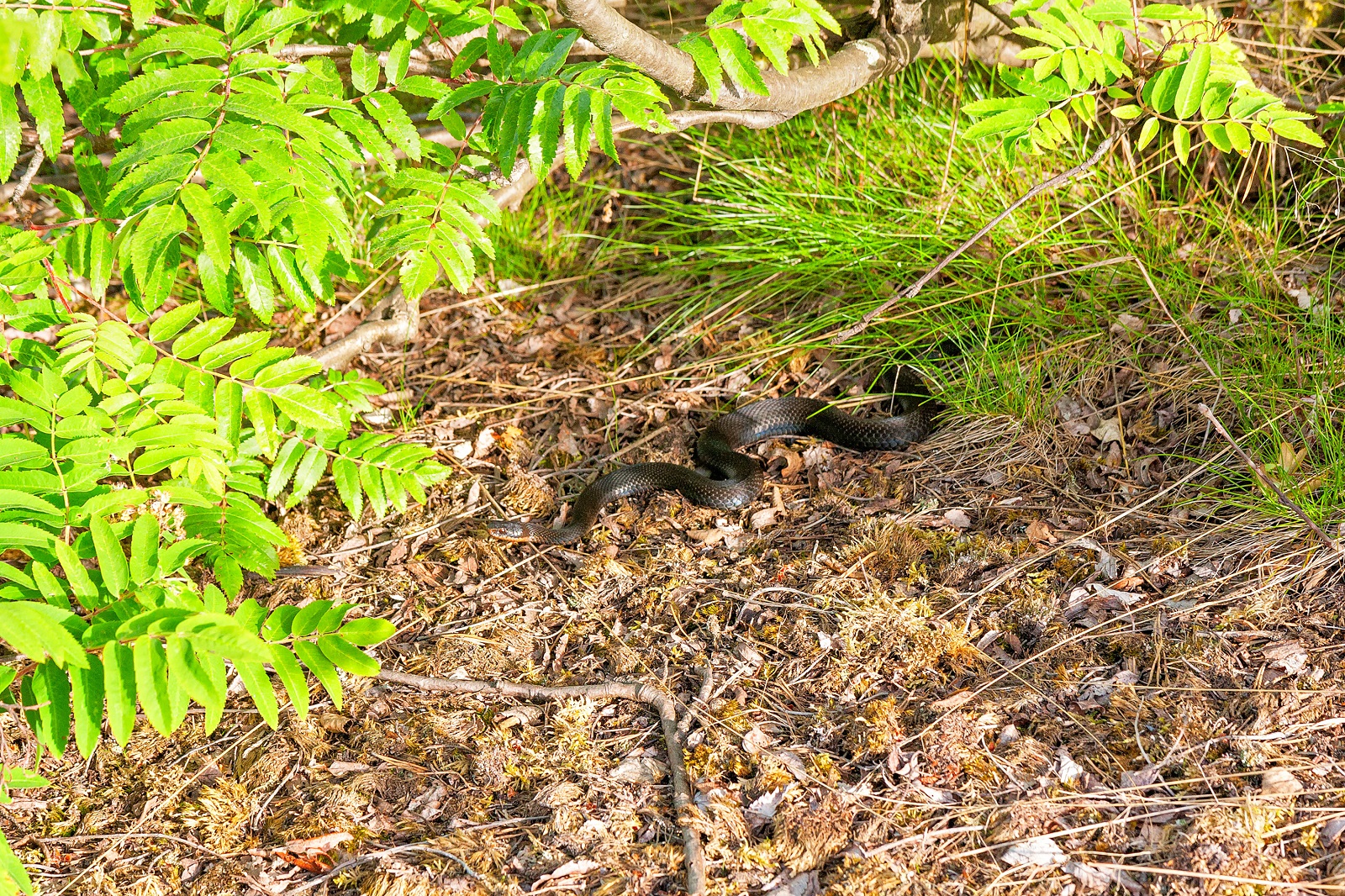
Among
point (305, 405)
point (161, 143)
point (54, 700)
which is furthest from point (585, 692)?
point (161, 143)

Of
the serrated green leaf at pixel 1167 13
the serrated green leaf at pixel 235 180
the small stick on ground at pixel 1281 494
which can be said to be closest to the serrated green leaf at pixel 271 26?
the serrated green leaf at pixel 235 180

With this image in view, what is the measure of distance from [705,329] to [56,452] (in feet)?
10.5

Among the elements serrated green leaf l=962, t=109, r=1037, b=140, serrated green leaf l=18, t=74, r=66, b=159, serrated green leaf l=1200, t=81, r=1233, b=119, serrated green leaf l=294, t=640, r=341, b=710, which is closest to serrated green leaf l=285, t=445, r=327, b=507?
serrated green leaf l=294, t=640, r=341, b=710

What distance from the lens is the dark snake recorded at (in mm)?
4332

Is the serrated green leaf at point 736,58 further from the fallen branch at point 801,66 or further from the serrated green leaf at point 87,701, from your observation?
the serrated green leaf at point 87,701

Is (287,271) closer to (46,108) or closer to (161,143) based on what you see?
(161,143)

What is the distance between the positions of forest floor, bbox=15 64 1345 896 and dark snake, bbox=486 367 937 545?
87 millimetres

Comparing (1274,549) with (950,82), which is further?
(950,82)

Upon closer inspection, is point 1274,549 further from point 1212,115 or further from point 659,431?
point 659,431

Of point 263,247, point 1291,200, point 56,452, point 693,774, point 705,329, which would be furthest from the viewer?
point 705,329

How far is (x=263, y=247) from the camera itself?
11.1 ft

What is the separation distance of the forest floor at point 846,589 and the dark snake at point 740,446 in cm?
9

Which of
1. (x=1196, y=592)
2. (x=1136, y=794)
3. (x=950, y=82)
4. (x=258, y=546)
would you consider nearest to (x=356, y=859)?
(x=258, y=546)

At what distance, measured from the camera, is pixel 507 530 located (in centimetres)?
424
